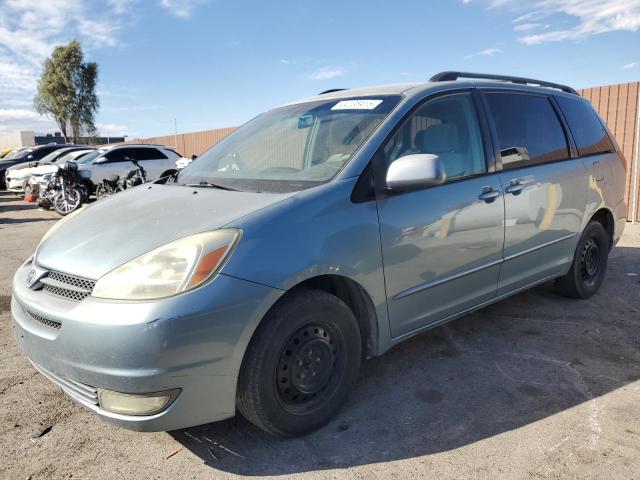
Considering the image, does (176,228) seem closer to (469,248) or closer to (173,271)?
(173,271)

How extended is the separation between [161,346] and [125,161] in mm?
14118

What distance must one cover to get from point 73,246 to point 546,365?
298 cm

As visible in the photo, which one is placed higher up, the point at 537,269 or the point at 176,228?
the point at 176,228

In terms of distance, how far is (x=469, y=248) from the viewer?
10.5 ft

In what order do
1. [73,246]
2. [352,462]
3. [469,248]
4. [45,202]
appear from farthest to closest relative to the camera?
[45,202]
[469,248]
[73,246]
[352,462]

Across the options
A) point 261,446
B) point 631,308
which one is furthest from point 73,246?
point 631,308

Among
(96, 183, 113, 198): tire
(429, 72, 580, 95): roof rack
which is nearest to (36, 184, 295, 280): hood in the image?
(429, 72, 580, 95): roof rack

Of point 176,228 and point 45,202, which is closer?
point 176,228

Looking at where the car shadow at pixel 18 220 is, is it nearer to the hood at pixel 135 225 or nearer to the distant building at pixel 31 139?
the hood at pixel 135 225

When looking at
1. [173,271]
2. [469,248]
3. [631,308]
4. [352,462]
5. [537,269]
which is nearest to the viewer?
[173,271]

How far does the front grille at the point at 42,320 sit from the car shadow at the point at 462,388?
86 cm

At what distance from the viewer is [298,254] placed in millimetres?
2377

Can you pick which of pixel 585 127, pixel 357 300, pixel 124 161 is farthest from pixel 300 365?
pixel 124 161

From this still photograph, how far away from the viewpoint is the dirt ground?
2361 millimetres
